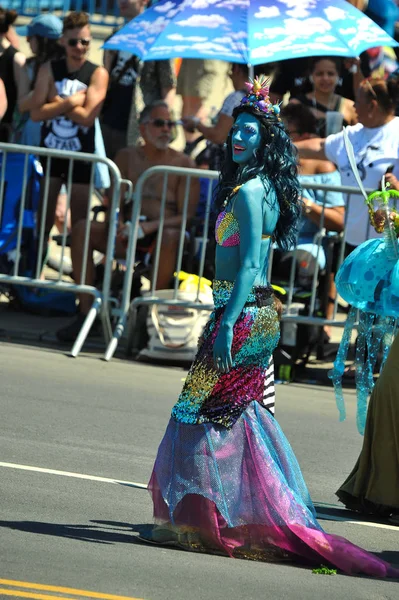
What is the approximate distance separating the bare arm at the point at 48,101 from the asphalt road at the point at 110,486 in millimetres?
2185

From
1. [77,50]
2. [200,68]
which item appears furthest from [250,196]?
[200,68]

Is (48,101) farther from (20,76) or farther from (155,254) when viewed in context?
(155,254)

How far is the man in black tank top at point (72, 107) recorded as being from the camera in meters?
11.1

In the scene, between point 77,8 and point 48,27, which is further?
point 77,8

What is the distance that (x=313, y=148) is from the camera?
35.5 ft

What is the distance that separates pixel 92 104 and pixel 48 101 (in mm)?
416

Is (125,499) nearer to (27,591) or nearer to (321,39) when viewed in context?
(27,591)

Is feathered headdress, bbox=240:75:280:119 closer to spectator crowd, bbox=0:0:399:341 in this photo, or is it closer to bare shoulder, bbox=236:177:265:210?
bare shoulder, bbox=236:177:265:210

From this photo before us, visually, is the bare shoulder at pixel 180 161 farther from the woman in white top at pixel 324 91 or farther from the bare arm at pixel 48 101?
the woman in white top at pixel 324 91

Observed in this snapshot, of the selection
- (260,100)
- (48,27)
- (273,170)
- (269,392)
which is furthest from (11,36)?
(269,392)

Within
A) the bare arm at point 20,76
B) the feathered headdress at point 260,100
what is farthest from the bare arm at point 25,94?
the feathered headdress at point 260,100

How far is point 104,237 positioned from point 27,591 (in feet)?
21.3

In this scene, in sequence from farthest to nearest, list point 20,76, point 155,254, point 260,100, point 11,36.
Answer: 1. point 11,36
2. point 20,76
3. point 155,254
4. point 260,100

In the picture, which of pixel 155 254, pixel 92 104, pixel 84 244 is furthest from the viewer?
pixel 92 104
